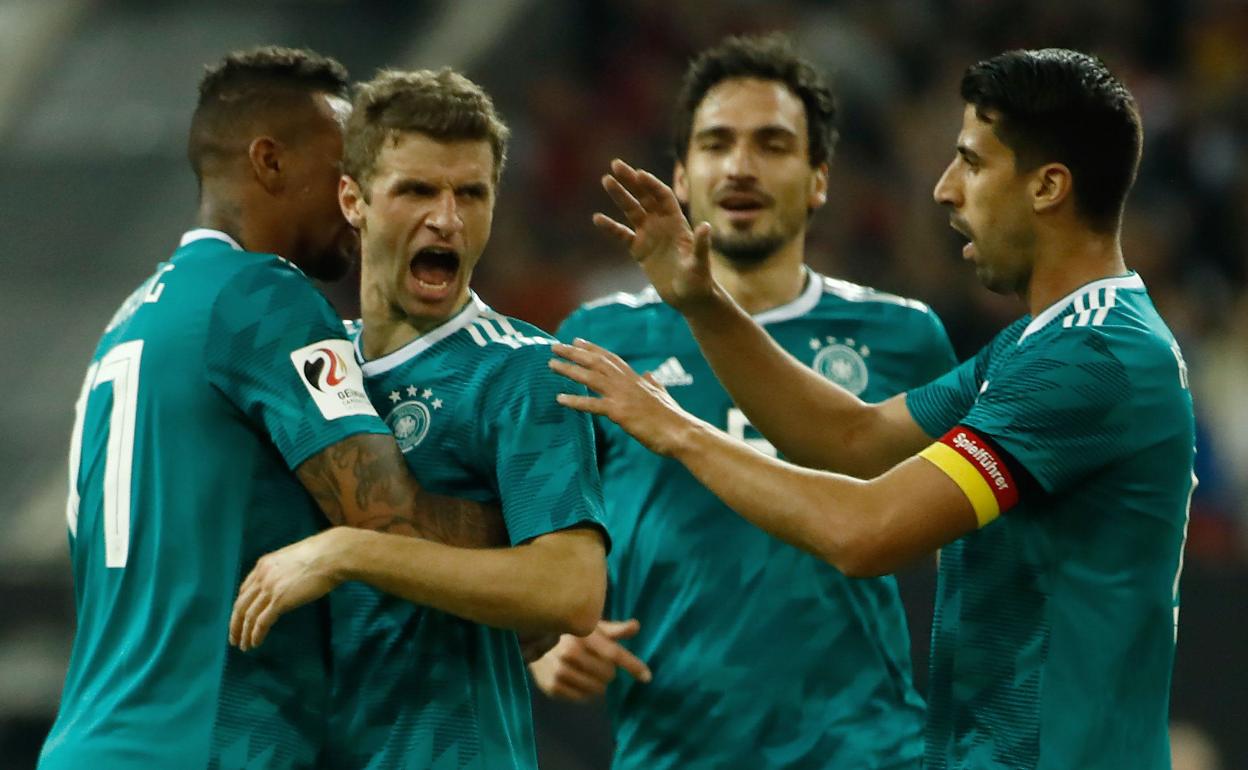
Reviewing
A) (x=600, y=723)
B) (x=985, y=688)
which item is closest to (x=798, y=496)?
(x=985, y=688)

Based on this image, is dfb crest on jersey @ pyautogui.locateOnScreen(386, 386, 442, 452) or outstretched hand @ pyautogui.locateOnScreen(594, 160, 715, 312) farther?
outstretched hand @ pyautogui.locateOnScreen(594, 160, 715, 312)

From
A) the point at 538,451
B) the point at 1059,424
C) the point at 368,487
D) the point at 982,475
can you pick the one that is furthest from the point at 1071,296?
the point at 368,487

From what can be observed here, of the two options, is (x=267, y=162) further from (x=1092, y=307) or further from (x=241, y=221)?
(x=1092, y=307)

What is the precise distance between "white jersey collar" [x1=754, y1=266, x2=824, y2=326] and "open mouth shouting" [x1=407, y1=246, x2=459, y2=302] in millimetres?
1399

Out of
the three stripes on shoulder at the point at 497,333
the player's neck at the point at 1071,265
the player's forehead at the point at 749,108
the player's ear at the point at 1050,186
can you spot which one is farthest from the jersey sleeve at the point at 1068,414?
the player's forehead at the point at 749,108

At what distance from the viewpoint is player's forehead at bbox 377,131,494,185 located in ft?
12.2

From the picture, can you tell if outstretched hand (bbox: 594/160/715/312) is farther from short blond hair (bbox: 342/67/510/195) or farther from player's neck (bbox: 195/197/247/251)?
player's neck (bbox: 195/197/247/251)

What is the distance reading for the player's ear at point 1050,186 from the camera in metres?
3.84

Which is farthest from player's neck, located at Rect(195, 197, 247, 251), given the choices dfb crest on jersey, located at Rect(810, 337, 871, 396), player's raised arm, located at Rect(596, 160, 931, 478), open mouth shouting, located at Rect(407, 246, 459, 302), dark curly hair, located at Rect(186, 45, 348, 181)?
dfb crest on jersey, located at Rect(810, 337, 871, 396)

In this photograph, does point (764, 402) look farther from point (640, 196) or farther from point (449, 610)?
point (449, 610)

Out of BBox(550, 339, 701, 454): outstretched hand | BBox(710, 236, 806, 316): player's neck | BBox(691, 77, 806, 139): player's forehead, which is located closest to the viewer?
BBox(550, 339, 701, 454): outstretched hand

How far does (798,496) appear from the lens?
362 cm

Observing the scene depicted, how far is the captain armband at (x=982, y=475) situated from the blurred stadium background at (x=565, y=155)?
14.8ft

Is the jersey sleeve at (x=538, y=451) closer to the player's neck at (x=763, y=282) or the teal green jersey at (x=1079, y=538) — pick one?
the teal green jersey at (x=1079, y=538)
